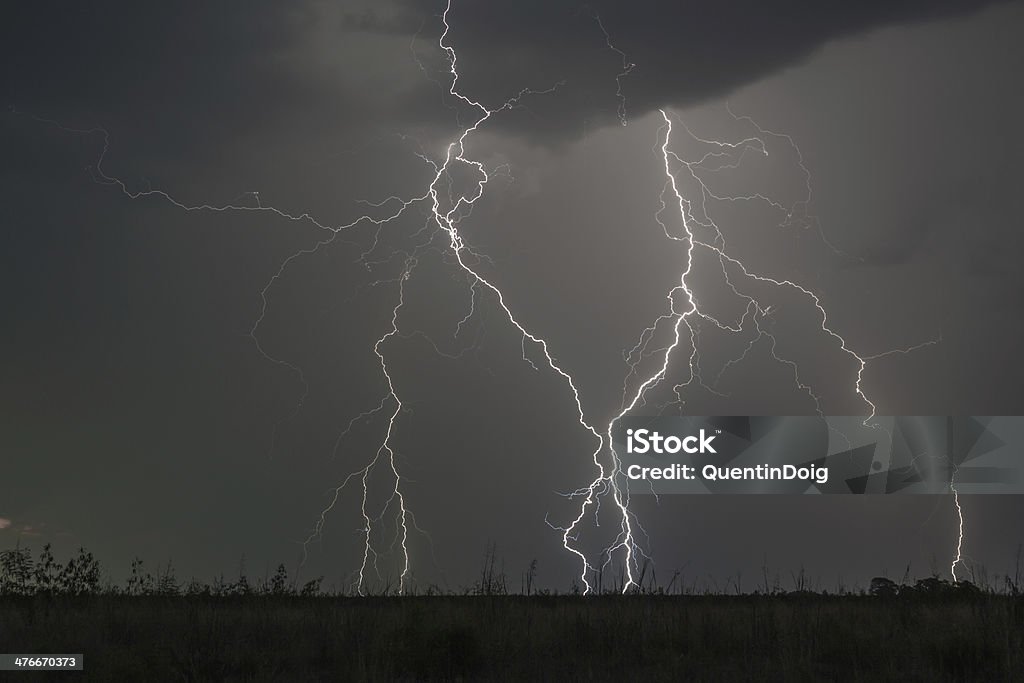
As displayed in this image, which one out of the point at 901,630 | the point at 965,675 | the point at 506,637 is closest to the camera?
the point at 965,675

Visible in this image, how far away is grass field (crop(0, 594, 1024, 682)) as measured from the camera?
936 cm

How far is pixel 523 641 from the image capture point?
1010 centimetres

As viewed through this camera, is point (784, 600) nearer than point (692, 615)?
No

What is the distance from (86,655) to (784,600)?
765 centimetres

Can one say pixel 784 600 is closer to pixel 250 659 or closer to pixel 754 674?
pixel 754 674

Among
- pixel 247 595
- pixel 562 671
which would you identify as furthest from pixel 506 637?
pixel 247 595

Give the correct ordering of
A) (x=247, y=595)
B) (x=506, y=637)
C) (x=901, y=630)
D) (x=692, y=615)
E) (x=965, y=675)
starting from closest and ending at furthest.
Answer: (x=965, y=675) < (x=506, y=637) < (x=901, y=630) < (x=692, y=615) < (x=247, y=595)

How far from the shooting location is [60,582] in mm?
13719

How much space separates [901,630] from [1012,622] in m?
0.96

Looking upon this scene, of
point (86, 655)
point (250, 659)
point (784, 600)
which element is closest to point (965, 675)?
point (784, 600)

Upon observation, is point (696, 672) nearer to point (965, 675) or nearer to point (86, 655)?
point (965, 675)

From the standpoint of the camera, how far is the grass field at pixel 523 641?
9.36 meters

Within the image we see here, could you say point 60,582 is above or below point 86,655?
above

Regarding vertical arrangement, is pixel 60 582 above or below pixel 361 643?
above
